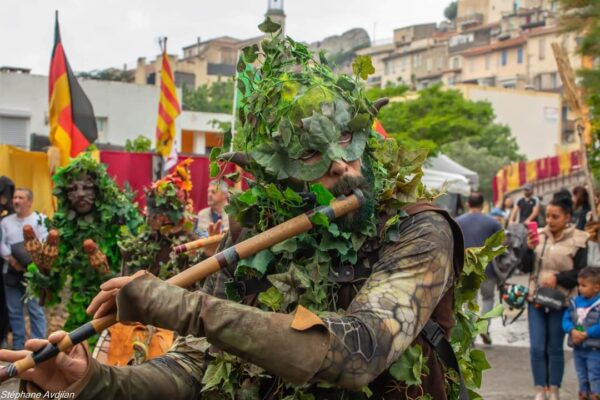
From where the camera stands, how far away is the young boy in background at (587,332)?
8.07 metres

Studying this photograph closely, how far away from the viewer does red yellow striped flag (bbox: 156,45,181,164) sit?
1759 centimetres

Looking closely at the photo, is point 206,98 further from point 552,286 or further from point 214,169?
point 214,169

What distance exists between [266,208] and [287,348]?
74 cm

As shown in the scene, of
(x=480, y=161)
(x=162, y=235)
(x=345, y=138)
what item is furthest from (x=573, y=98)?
(x=480, y=161)

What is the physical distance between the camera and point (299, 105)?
3.30 m

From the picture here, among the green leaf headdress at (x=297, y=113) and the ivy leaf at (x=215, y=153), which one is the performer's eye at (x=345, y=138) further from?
the ivy leaf at (x=215, y=153)

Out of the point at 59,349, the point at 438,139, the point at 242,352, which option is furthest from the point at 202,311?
the point at 438,139

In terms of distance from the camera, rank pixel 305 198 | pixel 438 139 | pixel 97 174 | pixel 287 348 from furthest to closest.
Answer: pixel 438 139, pixel 97 174, pixel 305 198, pixel 287 348

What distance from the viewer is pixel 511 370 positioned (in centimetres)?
1088

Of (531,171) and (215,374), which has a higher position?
(215,374)

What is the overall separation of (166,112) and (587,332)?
444 inches

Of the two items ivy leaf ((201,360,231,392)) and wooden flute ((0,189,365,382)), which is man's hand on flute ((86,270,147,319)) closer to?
wooden flute ((0,189,365,382))

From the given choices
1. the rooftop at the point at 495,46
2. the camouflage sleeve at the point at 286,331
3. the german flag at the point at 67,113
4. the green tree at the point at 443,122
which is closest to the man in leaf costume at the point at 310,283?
the camouflage sleeve at the point at 286,331

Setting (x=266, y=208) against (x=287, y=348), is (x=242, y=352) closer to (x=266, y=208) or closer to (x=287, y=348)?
(x=287, y=348)
